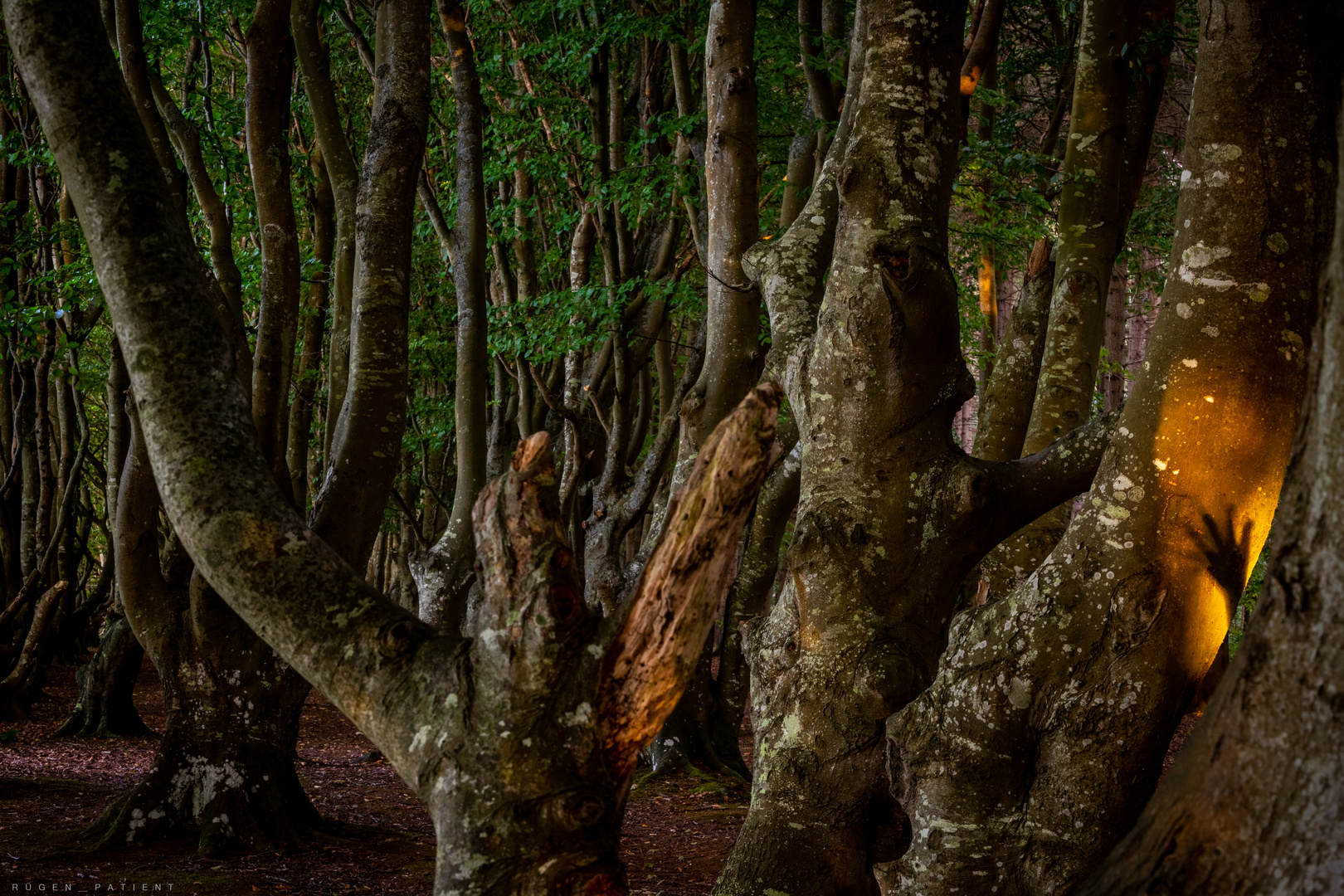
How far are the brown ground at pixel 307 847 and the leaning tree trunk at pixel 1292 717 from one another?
13.8ft

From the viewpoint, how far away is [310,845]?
19.8 ft

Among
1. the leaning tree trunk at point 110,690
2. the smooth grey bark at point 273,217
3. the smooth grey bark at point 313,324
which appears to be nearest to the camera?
the smooth grey bark at point 273,217

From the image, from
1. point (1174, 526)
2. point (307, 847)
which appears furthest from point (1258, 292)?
point (307, 847)

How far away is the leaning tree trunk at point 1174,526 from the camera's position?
3258 mm

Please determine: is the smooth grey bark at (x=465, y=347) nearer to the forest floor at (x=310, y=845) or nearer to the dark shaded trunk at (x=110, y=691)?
the forest floor at (x=310, y=845)

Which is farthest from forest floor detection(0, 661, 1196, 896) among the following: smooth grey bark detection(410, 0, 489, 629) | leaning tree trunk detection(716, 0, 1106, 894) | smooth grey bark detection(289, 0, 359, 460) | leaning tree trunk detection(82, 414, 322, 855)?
smooth grey bark detection(289, 0, 359, 460)

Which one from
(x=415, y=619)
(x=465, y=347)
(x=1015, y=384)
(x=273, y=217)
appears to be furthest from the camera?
(x=465, y=347)

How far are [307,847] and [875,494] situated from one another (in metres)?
4.10

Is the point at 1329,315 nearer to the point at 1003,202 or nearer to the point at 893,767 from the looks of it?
the point at 893,767

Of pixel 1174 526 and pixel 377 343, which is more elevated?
pixel 377 343

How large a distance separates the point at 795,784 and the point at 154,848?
3.89 m

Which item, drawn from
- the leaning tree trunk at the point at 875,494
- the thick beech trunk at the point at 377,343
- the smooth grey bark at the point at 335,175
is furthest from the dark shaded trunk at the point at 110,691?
the leaning tree trunk at the point at 875,494

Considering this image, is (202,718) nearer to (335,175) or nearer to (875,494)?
(335,175)

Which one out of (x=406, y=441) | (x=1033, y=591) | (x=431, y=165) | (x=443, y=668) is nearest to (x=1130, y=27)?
(x=1033, y=591)
